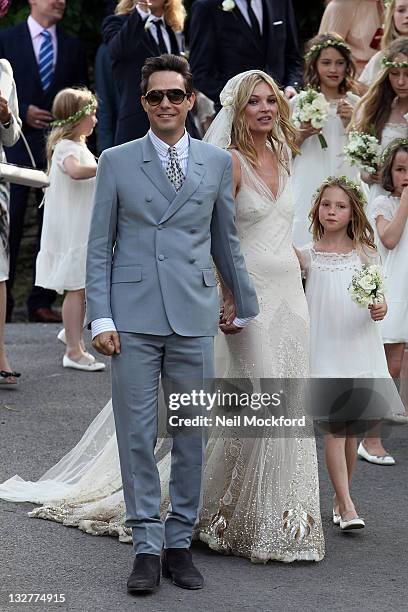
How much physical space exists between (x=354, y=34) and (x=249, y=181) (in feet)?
15.5

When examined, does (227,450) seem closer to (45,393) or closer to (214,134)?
(214,134)

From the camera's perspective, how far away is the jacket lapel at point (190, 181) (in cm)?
Answer: 604

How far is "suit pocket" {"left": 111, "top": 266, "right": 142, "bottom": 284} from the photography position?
602 centimetres

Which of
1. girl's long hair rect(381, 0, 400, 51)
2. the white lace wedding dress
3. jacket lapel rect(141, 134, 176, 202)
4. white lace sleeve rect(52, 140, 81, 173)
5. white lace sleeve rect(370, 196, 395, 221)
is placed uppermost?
girl's long hair rect(381, 0, 400, 51)

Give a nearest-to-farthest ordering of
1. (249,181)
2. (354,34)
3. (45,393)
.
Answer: (249,181) → (45,393) → (354,34)

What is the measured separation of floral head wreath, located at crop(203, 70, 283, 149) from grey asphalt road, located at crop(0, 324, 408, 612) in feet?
6.17

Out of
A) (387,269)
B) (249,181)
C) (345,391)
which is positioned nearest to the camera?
(249,181)

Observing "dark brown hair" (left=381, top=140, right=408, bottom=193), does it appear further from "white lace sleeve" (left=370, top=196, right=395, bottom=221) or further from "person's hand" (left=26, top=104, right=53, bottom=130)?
"person's hand" (left=26, top=104, right=53, bottom=130)

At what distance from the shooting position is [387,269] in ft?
28.6

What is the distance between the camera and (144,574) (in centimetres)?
591

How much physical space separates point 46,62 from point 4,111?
3752 mm

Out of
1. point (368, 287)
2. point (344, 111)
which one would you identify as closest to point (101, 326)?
point (368, 287)

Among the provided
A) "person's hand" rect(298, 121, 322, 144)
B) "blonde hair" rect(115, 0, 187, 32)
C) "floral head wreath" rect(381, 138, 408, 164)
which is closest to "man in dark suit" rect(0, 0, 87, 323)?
"blonde hair" rect(115, 0, 187, 32)

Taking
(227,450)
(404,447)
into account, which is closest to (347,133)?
(404,447)
